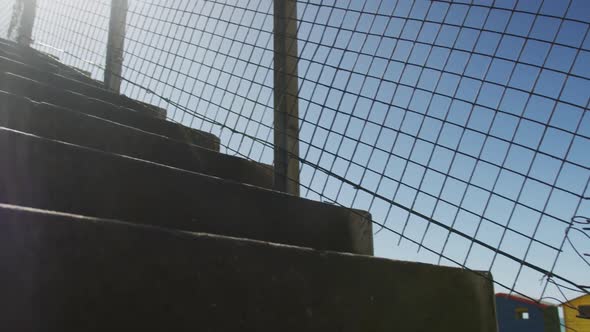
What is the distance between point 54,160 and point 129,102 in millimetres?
1566

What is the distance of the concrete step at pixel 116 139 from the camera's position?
1348 mm

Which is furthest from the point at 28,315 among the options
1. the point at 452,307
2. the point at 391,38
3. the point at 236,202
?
the point at 391,38

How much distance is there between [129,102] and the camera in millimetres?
2516

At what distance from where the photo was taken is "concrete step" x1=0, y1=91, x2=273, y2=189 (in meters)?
1.35

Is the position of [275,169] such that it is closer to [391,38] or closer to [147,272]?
[391,38]

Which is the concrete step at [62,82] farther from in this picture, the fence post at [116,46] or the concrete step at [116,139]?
the concrete step at [116,139]

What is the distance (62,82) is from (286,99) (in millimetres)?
1332

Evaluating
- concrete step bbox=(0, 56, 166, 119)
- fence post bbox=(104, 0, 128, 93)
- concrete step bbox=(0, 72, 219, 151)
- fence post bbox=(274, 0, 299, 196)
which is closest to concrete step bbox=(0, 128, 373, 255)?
fence post bbox=(274, 0, 299, 196)

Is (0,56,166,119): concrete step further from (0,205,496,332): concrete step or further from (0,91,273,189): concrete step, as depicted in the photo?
(0,205,496,332): concrete step

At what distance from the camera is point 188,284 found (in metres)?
0.84

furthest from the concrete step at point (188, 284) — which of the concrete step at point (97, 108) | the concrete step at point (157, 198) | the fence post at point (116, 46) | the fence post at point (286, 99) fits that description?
the fence post at point (116, 46)

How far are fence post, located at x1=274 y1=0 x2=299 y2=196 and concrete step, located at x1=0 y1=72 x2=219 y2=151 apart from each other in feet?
1.82

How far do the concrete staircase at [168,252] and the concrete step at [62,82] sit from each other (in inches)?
22.2

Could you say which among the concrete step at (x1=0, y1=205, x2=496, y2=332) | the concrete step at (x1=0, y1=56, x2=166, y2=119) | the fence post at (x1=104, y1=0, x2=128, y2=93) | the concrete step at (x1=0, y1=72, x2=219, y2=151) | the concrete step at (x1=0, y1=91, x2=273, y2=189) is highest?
the fence post at (x1=104, y1=0, x2=128, y2=93)
